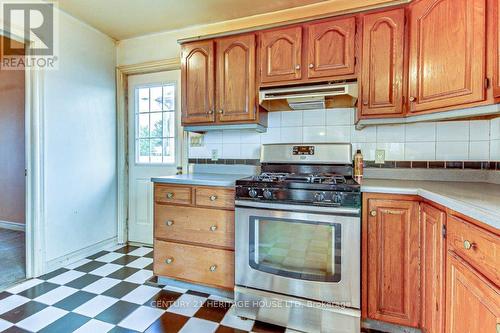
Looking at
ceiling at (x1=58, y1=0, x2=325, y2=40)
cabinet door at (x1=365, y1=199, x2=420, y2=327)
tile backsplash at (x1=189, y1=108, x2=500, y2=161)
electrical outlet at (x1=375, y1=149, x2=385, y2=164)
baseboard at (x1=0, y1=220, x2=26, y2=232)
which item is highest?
ceiling at (x1=58, y1=0, x2=325, y2=40)

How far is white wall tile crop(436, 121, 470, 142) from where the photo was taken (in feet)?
6.21

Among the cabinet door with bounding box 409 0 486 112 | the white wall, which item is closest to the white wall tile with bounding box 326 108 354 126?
the cabinet door with bounding box 409 0 486 112

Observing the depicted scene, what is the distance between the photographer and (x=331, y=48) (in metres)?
1.90

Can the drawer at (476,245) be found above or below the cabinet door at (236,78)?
below

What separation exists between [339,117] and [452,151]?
83 centimetres

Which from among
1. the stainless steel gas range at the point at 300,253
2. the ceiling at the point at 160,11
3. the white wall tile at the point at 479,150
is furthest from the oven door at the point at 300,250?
the ceiling at the point at 160,11

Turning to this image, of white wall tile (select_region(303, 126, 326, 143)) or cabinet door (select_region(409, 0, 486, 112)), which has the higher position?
cabinet door (select_region(409, 0, 486, 112))

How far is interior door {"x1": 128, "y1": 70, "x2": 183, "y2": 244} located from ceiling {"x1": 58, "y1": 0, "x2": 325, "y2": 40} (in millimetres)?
498

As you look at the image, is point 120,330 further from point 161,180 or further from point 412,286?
point 412,286

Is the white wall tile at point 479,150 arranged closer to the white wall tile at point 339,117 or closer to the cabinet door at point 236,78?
the white wall tile at point 339,117

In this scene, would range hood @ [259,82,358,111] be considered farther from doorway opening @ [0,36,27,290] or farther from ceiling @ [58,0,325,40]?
doorway opening @ [0,36,27,290]

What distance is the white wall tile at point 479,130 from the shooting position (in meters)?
1.84

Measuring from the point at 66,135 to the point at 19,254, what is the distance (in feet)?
4.49

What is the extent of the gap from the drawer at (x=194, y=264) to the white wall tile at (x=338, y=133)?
48.2 inches
